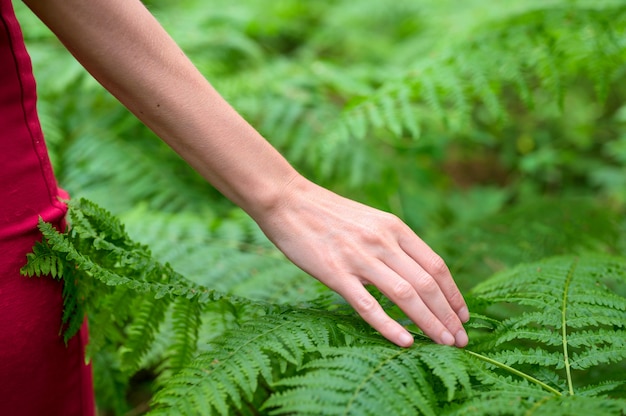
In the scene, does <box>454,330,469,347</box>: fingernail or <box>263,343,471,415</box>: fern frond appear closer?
<box>263,343,471,415</box>: fern frond

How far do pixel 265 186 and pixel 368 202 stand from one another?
85cm

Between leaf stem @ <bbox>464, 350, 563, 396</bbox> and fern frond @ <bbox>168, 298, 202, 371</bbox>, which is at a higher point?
fern frond @ <bbox>168, 298, 202, 371</bbox>

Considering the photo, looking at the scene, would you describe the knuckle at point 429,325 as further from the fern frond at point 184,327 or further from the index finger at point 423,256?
the fern frond at point 184,327

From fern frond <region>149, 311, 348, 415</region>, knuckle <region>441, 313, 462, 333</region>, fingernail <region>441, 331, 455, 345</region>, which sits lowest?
fingernail <region>441, 331, 455, 345</region>

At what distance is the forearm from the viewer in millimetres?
887

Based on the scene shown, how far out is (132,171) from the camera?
8.66 feet

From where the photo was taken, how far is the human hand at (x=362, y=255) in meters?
1.00

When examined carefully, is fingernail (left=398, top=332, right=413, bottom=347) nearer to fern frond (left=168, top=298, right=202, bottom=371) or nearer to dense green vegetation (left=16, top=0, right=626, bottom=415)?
dense green vegetation (left=16, top=0, right=626, bottom=415)

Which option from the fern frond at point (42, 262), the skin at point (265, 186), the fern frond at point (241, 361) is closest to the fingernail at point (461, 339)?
the skin at point (265, 186)

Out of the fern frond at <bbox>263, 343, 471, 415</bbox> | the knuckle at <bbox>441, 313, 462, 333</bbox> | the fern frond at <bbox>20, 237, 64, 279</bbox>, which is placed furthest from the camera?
the knuckle at <bbox>441, 313, 462, 333</bbox>

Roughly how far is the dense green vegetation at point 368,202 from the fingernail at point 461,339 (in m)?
0.03

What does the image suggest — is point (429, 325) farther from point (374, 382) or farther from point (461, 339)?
point (374, 382)

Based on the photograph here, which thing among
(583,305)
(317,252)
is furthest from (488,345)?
(317,252)

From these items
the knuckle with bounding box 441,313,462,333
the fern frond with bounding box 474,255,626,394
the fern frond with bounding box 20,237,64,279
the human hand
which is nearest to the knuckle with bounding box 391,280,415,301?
the human hand
